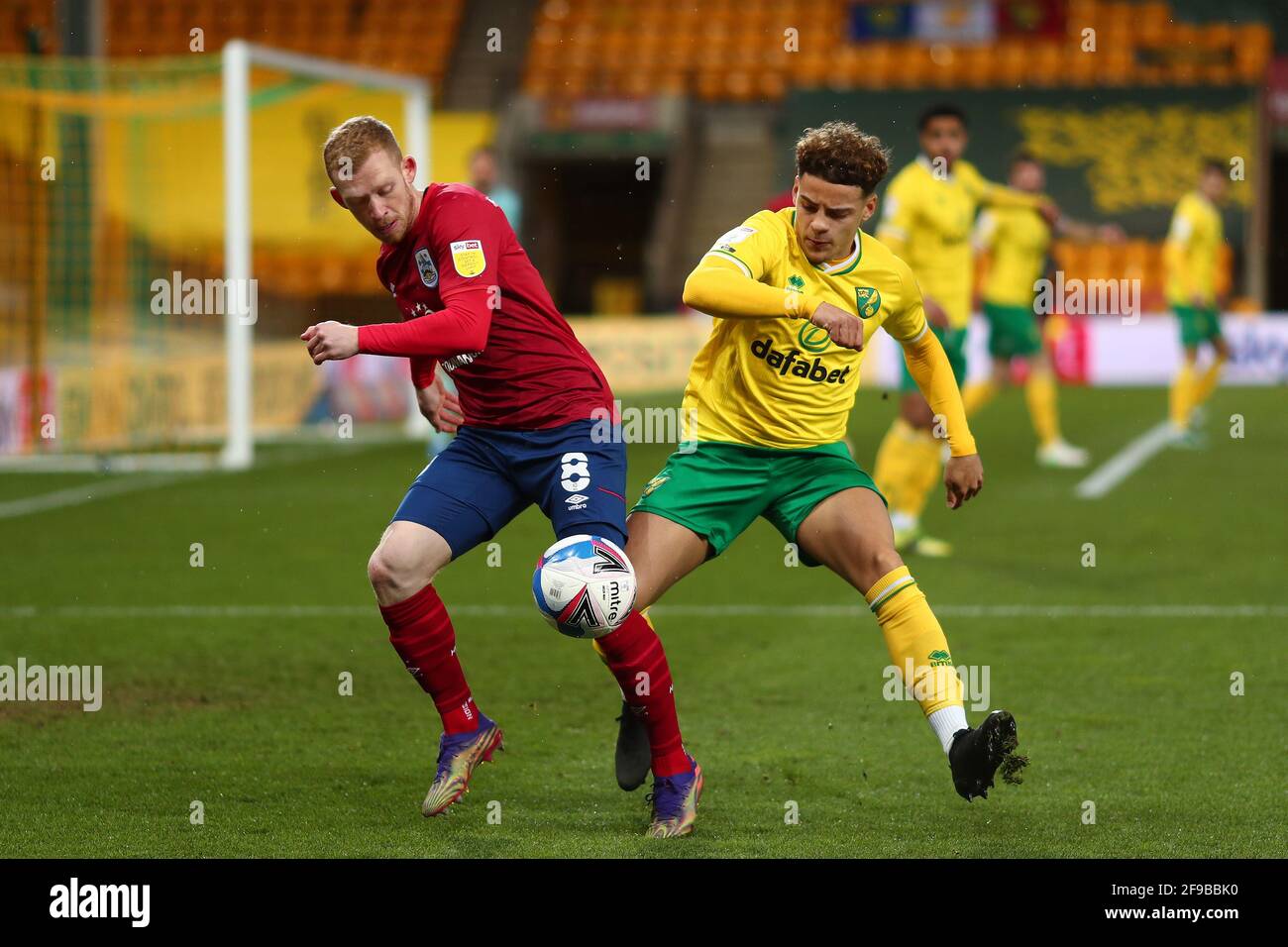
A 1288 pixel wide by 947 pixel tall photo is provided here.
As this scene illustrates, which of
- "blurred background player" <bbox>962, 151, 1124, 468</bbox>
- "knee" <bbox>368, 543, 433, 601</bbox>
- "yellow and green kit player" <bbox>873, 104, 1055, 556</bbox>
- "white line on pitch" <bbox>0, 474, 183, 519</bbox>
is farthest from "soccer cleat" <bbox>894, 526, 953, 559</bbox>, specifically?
"white line on pitch" <bbox>0, 474, 183, 519</bbox>

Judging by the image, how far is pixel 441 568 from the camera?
Answer: 4.77 m

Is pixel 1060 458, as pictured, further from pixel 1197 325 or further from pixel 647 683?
pixel 647 683

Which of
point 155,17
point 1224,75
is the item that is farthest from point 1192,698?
point 155,17

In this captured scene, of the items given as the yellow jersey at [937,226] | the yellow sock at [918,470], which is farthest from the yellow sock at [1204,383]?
the yellow sock at [918,470]

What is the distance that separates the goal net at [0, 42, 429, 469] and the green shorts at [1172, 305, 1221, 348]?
6.37m

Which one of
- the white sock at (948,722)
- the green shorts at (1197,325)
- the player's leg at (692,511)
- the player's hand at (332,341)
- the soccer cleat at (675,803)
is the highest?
the green shorts at (1197,325)

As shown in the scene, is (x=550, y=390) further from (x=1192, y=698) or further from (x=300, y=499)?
(x=300, y=499)

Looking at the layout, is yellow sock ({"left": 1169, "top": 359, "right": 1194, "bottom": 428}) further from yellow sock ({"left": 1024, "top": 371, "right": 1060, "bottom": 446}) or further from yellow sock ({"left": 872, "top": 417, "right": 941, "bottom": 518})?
yellow sock ({"left": 872, "top": 417, "right": 941, "bottom": 518})

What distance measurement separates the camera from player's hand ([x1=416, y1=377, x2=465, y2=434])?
5148mm

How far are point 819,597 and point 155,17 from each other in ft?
65.6

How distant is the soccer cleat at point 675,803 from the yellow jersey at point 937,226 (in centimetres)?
523

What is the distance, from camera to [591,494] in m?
4.74

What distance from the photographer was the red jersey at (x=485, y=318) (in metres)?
4.52

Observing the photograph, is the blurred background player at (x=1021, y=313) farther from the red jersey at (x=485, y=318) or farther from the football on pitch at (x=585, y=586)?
the football on pitch at (x=585, y=586)
